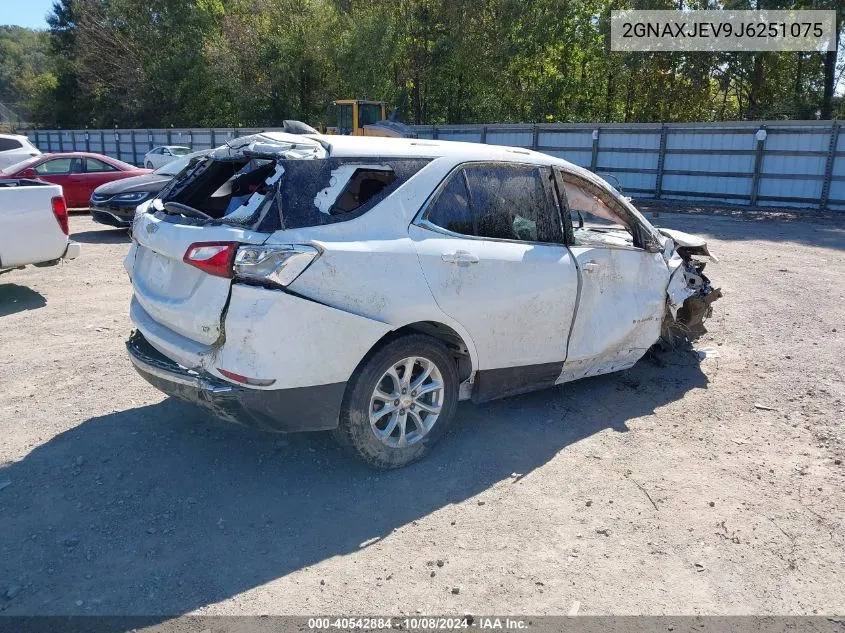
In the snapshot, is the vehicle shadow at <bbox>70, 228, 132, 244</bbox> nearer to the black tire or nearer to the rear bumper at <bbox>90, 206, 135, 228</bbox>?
the rear bumper at <bbox>90, 206, 135, 228</bbox>

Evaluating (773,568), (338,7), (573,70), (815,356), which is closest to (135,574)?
(773,568)

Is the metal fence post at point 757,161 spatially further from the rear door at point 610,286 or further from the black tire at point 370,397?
the black tire at point 370,397

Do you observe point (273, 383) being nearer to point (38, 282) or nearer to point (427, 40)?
point (38, 282)

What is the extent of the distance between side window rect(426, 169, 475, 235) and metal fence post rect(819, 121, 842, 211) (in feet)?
56.7

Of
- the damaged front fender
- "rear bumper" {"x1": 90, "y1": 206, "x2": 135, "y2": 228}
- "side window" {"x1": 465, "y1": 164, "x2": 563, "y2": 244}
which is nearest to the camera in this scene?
"side window" {"x1": 465, "y1": 164, "x2": 563, "y2": 244}

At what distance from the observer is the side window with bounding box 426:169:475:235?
13.8 ft

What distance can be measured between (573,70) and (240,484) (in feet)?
104

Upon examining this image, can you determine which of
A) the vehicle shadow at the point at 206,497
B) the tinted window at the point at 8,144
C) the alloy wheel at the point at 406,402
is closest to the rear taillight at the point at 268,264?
the alloy wheel at the point at 406,402

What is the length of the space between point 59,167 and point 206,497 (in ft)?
47.7

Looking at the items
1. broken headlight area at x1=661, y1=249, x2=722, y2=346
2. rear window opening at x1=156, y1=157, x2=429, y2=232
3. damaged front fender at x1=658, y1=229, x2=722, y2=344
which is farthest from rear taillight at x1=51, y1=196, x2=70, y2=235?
broken headlight area at x1=661, y1=249, x2=722, y2=346

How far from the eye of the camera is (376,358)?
389cm

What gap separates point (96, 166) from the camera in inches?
642

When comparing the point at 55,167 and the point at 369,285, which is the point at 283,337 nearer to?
the point at 369,285

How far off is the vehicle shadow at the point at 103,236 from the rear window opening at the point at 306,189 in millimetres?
9433
